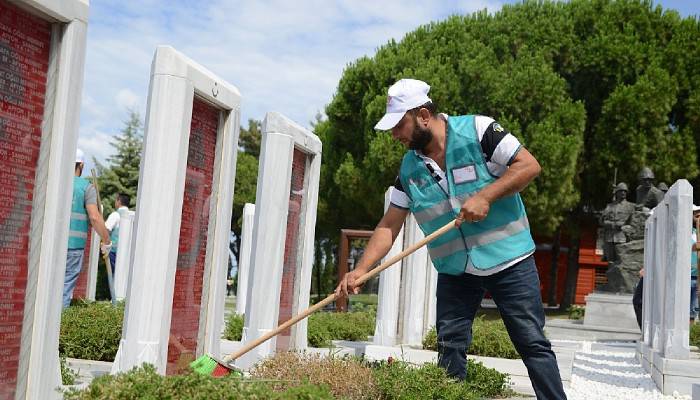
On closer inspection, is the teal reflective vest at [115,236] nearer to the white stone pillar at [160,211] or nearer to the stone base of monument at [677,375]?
the stone base of monument at [677,375]

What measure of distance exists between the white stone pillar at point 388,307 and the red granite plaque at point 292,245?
2727 millimetres

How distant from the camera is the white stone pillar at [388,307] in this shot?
10773 millimetres

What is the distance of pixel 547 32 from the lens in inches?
1092

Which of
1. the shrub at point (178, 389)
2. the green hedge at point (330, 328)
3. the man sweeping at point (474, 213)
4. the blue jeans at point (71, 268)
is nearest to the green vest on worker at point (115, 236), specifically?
the green hedge at point (330, 328)

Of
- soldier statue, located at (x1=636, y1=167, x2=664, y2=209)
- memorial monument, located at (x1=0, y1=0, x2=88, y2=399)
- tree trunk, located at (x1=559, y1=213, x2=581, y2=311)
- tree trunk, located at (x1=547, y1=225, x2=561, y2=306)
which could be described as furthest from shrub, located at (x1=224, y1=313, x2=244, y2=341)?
tree trunk, located at (x1=547, y1=225, x2=561, y2=306)

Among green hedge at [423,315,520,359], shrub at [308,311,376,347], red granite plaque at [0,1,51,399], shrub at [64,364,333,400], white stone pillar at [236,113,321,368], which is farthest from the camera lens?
shrub at [308,311,376,347]

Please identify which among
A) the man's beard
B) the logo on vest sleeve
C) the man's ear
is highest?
the man's ear

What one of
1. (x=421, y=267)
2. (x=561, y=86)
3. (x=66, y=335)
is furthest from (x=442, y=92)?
(x=66, y=335)

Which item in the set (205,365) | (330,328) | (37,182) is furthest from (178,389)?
(330,328)

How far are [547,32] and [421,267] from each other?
18.2 m

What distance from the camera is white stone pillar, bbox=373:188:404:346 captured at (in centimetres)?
1077

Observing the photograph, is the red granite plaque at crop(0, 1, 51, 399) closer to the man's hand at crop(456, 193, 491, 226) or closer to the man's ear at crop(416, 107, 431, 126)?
the man's ear at crop(416, 107, 431, 126)

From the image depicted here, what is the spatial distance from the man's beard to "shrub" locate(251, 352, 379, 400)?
146cm

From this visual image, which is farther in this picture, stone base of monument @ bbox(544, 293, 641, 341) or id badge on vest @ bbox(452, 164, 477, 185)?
stone base of monument @ bbox(544, 293, 641, 341)
